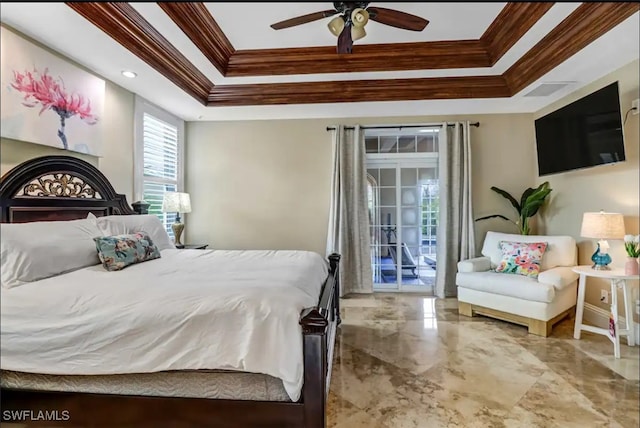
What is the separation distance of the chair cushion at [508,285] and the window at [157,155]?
367 centimetres

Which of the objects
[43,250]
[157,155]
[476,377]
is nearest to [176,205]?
[157,155]

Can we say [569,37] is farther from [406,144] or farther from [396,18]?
[406,144]

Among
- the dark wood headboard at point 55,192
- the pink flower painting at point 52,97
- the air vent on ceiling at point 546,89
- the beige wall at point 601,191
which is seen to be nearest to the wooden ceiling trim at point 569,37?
the air vent on ceiling at point 546,89

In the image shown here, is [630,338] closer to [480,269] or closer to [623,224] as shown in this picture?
[623,224]

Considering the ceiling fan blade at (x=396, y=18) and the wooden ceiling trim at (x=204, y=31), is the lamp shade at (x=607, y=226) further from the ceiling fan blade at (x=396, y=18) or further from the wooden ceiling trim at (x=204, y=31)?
the wooden ceiling trim at (x=204, y=31)

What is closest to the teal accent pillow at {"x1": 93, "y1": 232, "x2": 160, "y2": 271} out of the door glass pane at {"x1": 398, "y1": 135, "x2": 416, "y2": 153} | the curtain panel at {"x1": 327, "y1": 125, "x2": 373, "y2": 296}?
the curtain panel at {"x1": 327, "y1": 125, "x2": 373, "y2": 296}

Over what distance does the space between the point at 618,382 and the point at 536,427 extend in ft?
3.08

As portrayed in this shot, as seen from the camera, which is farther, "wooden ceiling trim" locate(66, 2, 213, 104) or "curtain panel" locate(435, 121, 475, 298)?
"curtain panel" locate(435, 121, 475, 298)

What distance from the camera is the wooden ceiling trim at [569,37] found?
233 centimetres

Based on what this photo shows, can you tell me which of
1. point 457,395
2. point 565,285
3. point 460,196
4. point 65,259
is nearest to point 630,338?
point 565,285

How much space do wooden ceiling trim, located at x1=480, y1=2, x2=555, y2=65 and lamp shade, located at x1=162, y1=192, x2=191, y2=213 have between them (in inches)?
143

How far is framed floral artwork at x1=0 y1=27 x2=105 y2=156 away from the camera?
5.15 ft

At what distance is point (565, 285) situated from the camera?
324 cm

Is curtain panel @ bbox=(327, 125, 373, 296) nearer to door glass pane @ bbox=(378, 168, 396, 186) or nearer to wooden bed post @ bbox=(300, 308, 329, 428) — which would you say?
door glass pane @ bbox=(378, 168, 396, 186)
